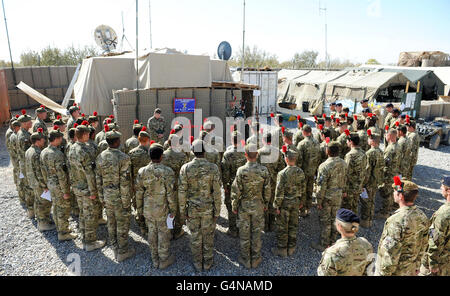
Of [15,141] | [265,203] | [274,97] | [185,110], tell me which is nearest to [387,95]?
[274,97]

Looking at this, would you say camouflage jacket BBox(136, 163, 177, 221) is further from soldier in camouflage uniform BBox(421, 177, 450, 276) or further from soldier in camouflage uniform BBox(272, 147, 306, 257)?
soldier in camouflage uniform BBox(421, 177, 450, 276)

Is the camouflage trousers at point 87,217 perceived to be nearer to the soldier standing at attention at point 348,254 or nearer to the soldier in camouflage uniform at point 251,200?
the soldier in camouflage uniform at point 251,200

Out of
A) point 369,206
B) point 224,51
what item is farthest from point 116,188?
point 224,51

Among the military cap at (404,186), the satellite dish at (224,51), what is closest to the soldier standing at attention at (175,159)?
the military cap at (404,186)

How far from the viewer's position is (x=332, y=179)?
5168mm

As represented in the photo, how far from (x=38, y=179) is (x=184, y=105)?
229 inches

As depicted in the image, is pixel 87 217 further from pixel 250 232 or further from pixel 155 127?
pixel 155 127

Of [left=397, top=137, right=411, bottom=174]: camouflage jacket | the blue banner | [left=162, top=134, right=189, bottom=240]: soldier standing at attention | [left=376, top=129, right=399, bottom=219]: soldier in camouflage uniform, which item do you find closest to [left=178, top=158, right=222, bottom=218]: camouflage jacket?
[left=162, top=134, right=189, bottom=240]: soldier standing at attention

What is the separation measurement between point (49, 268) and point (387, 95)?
21.4 m

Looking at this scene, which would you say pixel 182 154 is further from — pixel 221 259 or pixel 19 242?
pixel 19 242

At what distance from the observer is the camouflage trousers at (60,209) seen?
17.9ft

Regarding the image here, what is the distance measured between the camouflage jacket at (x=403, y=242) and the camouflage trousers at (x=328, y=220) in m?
1.57

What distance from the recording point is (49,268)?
497cm

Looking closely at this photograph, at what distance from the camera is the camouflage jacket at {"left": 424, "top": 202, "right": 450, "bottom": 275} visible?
3703mm
